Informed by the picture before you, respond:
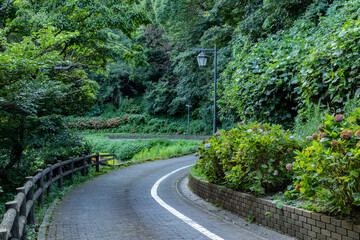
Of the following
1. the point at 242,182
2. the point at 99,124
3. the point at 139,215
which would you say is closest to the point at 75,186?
the point at 139,215

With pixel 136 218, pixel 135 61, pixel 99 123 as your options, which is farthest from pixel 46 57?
pixel 99 123

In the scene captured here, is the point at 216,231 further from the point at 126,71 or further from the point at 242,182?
the point at 126,71

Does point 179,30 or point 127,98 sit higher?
point 179,30

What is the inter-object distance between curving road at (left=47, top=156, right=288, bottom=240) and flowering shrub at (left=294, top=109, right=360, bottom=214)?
117 cm

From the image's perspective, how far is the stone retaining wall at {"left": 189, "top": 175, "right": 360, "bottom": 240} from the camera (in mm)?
4629

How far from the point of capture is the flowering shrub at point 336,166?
4438 millimetres

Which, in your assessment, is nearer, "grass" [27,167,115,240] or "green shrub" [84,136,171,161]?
"grass" [27,167,115,240]

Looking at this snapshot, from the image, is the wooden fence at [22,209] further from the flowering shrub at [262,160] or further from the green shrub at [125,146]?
the green shrub at [125,146]

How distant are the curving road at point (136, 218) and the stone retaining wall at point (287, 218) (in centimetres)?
24

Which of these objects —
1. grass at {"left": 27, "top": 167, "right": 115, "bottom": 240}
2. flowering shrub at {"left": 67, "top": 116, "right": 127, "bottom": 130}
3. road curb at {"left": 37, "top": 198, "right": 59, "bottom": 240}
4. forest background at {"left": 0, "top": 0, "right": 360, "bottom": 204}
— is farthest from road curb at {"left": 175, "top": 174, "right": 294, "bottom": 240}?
flowering shrub at {"left": 67, "top": 116, "right": 127, "bottom": 130}

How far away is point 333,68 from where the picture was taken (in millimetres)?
8297

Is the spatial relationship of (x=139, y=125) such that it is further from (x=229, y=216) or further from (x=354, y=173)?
(x=354, y=173)

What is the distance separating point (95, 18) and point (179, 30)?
53.0ft

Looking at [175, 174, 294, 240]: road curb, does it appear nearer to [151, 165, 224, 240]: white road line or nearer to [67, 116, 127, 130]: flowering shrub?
[151, 165, 224, 240]: white road line
